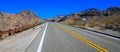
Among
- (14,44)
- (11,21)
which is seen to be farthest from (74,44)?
(11,21)

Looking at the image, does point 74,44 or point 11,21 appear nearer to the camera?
point 74,44

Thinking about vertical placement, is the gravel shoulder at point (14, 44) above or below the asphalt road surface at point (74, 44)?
above

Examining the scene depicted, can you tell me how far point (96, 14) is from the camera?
17212 cm

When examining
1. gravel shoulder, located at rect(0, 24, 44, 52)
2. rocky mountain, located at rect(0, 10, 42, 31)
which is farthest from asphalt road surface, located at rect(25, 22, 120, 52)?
rocky mountain, located at rect(0, 10, 42, 31)

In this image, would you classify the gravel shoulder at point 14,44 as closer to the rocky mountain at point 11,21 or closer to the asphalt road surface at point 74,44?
the asphalt road surface at point 74,44

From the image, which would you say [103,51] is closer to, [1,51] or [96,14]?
[1,51]

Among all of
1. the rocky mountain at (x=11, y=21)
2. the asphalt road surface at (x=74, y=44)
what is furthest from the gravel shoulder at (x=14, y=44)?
the rocky mountain at (x=11, y=21)

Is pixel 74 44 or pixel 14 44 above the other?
pixel 14 44

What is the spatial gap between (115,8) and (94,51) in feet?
569

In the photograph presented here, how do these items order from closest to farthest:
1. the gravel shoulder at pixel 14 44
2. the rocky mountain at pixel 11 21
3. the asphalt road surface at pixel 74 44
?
the asphalt road surface at pixel 74 44 → the gravel shoulder at pixel 14 44 → the rocky mountain at pixel 11 21

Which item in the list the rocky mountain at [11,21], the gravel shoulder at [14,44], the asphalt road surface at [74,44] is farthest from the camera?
the rocky mountain at [11,21]

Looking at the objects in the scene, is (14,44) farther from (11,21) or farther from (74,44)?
(11,21)

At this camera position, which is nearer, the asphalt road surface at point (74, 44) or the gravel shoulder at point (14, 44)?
the asphalt road surface at point (74, 44)

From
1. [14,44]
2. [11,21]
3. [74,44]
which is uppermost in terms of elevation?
Answer: [14,44]
